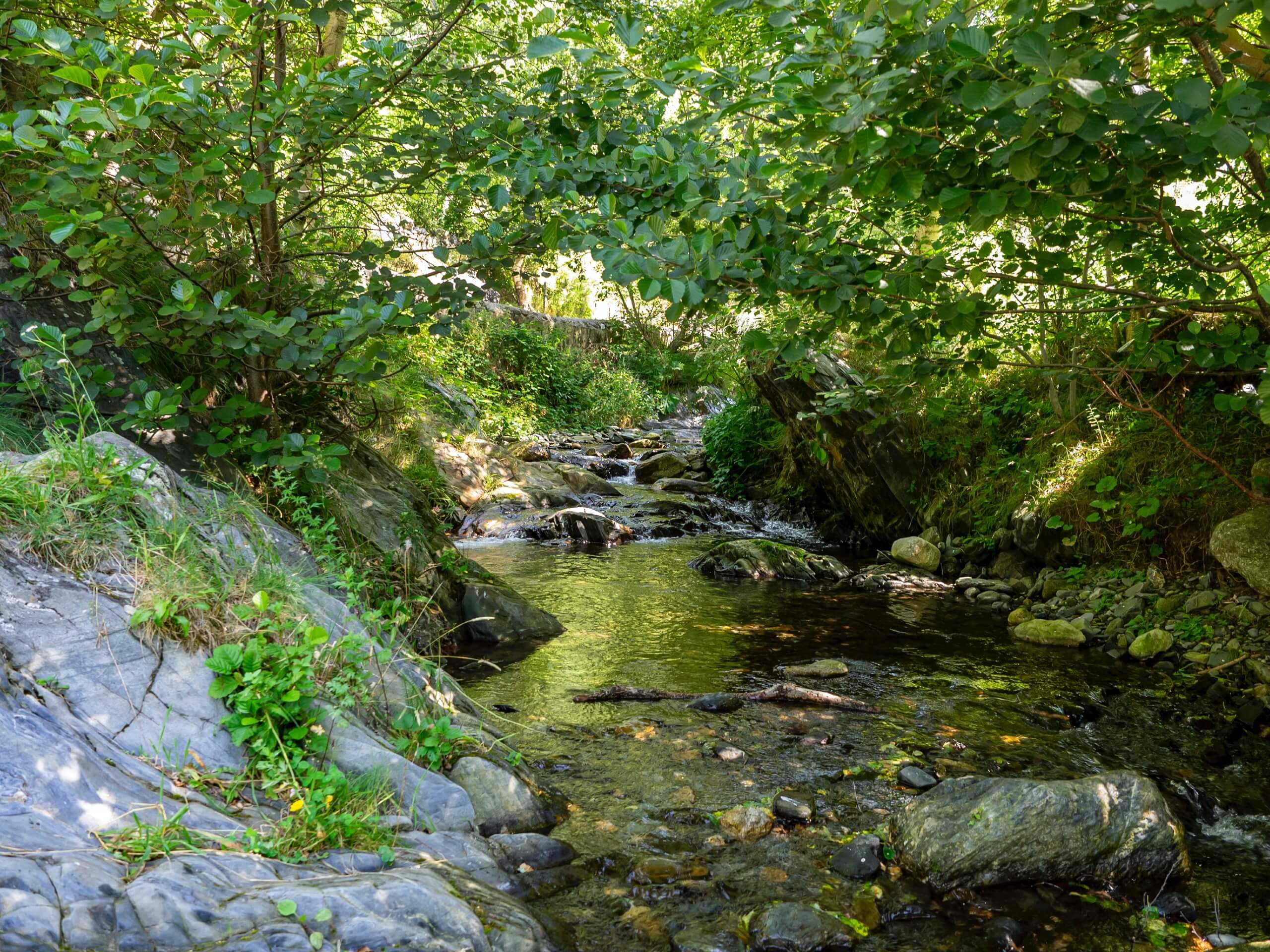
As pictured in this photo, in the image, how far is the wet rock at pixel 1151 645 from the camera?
6711mm

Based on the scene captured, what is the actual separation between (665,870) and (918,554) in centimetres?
780

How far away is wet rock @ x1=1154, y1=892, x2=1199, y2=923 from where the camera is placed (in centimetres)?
329

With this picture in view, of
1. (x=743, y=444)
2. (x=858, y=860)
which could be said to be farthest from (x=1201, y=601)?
(x=743, y=444)

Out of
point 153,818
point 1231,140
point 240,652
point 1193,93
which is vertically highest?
point 1193,93

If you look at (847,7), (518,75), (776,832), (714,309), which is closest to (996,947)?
(776,832)

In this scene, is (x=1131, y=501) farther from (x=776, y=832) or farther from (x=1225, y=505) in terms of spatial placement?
(x=776, y=832)

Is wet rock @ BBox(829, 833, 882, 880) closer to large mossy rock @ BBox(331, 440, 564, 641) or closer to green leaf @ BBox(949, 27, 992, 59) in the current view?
green leaf @ BBox(949, 27, 992, 59)

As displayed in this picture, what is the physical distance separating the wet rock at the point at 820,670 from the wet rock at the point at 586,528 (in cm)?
538

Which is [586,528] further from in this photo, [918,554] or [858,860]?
[858,860]

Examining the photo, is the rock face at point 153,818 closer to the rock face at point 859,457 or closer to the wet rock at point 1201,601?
the wet rock at point 1201,601

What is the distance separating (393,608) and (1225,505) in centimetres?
728

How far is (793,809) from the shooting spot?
4.00 meters

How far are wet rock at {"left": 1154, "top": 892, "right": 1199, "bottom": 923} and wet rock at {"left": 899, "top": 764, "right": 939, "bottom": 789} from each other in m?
1.15

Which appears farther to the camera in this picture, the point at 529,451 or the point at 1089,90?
the point at 529,451
